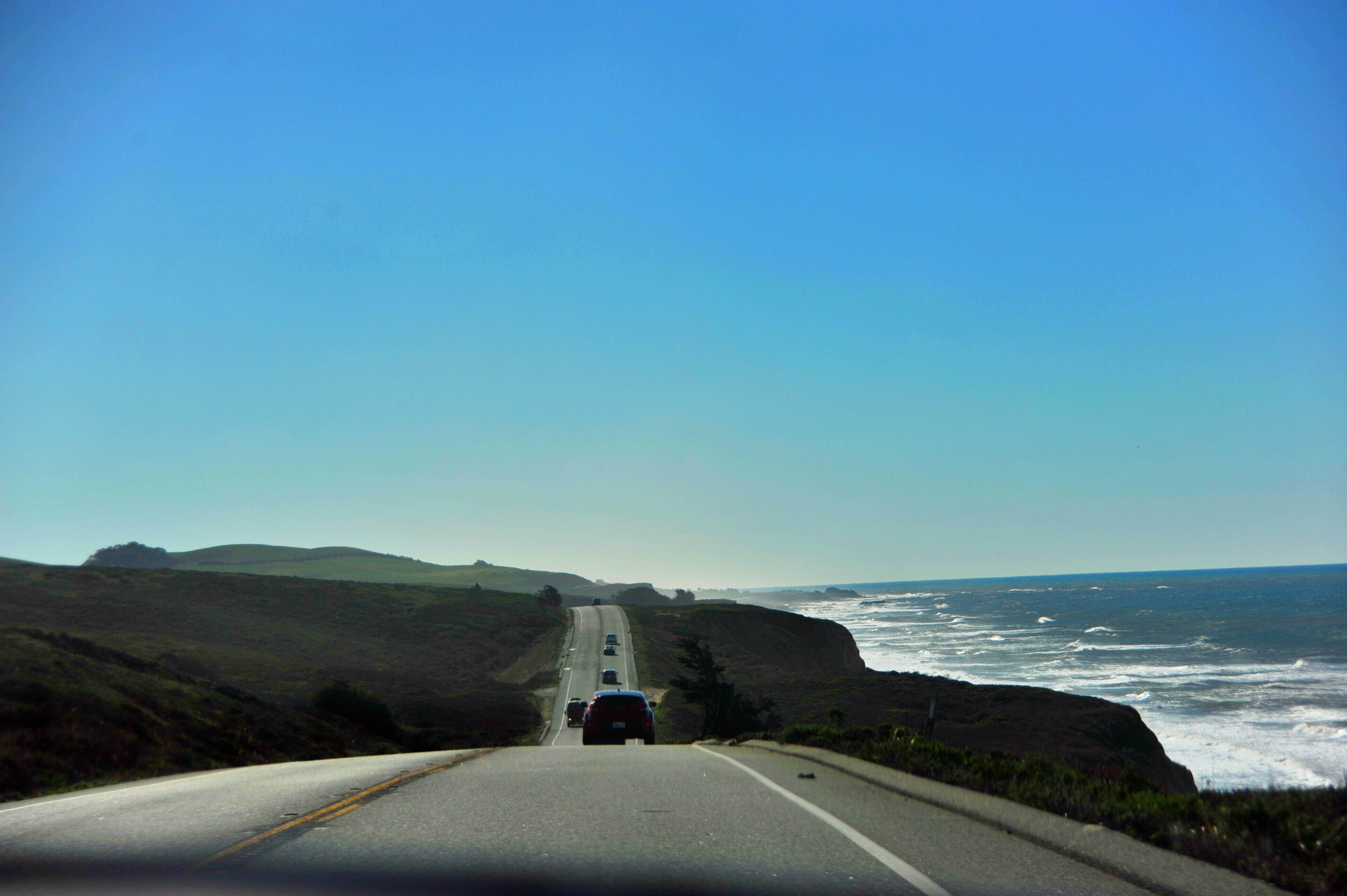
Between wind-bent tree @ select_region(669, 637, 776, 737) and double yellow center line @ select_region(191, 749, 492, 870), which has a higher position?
double yellow center line @ select_region(191, 749, 492, 870)

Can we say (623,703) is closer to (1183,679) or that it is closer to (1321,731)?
(1321,731)

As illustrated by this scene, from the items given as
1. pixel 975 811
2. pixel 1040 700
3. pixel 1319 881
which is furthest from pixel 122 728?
pixel 1040 700

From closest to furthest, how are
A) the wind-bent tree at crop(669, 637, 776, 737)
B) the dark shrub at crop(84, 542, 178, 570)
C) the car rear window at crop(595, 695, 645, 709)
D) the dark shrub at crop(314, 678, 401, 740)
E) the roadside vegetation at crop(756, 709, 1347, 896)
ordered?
1. the roadside vegetation at crop(756, 709, 1347, 896)
2. the car rear window at crop(595, 695, 645, 709)
3. the dark shrub at crop(314, 678, 401, 740)
4. the wind-bent tree at crop(669, 637, 776, 737)
5. the dark shrub at crop(84, 542, 178, 570)

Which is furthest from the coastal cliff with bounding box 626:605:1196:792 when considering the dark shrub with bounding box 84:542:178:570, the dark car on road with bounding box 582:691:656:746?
the dark shrub with bounding box 84:542:178:570

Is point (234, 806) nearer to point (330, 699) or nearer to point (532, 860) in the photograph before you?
point (532, 860)

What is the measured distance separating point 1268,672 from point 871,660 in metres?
41.3

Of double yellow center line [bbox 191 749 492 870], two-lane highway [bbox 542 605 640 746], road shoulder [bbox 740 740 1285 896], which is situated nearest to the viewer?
road shoulder [bbox 740 740 1285 896]

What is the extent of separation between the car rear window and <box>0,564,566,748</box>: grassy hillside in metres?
17.2

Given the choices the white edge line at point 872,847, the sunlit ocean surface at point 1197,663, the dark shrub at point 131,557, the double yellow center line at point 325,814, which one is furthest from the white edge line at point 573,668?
the dark shrub at point 131,557

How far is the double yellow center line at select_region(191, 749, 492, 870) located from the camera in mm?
5945

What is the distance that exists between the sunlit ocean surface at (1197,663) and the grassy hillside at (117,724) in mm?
16691

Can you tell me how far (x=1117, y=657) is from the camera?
85.6m

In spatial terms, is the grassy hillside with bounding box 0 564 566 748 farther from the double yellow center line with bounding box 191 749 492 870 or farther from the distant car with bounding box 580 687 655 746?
the double yellow center line with bounding box 191 749 492 870

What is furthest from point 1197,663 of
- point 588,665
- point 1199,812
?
point 1199,812
